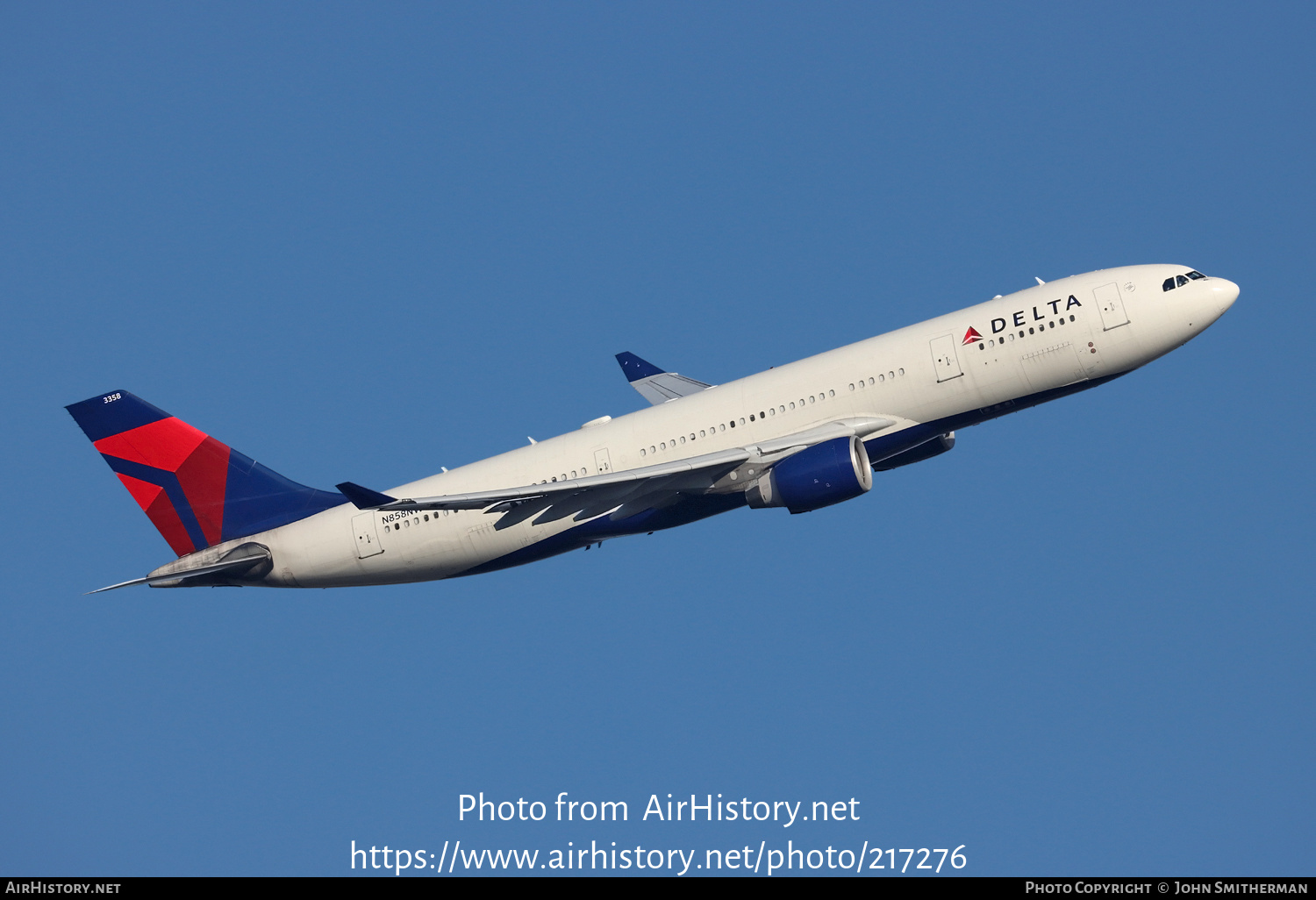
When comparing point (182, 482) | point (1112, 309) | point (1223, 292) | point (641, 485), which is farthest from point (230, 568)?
point (1223, 292)

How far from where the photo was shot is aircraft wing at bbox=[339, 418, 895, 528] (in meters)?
45.4

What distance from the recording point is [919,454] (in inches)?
1943

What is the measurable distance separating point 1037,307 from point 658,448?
1444 centimetres

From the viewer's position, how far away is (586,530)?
50031 millimetres

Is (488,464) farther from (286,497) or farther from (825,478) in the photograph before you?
(825,478)

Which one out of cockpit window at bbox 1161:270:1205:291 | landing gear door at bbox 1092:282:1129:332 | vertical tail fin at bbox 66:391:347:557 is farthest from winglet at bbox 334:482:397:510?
cockpit window at bbox 1161:270:1205:291

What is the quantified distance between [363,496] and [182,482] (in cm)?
1476

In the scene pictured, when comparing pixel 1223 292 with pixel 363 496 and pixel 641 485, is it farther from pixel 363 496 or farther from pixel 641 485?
pixel 363 496

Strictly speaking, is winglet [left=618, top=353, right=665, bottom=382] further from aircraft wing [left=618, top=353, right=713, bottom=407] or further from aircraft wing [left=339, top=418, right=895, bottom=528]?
aircraft wing [left=339, top=418, right=895, bottom=528]

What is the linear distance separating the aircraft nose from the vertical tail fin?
33898mm

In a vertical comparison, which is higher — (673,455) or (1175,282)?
(1175,282)
